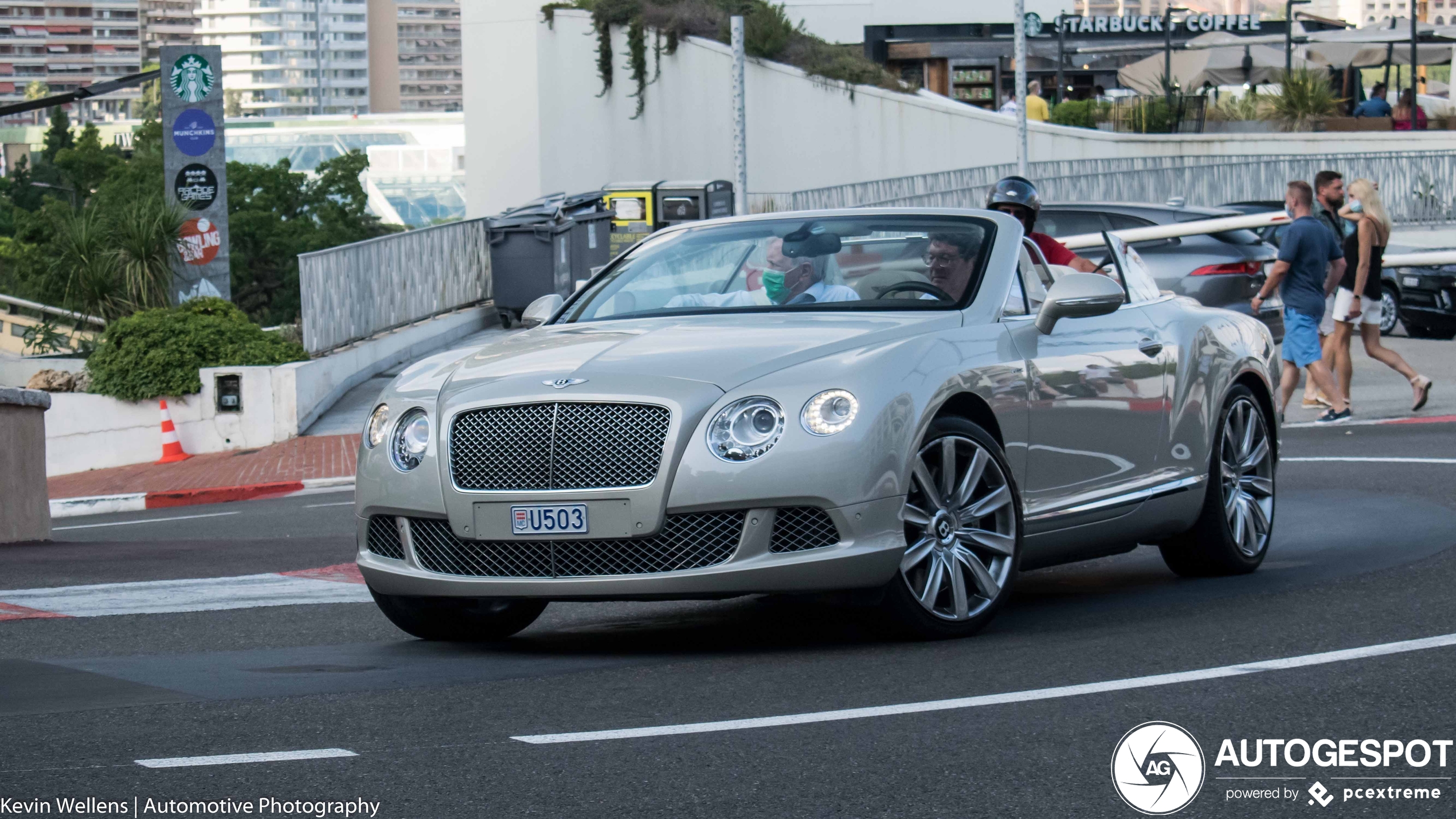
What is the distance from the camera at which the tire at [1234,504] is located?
8.00 meters

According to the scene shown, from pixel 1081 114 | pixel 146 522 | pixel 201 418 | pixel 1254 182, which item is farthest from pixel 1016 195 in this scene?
pixel 1081 114

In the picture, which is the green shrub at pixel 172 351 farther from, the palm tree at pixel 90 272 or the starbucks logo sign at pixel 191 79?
the starbucks logo sign at pixel 191 79

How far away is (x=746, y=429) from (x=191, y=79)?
19.0 metres

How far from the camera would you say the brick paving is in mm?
17094

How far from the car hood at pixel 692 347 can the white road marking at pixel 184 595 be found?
80.4 inches

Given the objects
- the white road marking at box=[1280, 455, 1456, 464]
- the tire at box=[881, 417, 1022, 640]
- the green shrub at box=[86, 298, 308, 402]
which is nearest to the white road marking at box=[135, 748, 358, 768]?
the tire at box=[881, 417, 1022, 640]

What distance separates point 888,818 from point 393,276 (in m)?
21.8

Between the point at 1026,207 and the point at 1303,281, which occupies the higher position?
the point at 1026,207

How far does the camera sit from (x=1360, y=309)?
15.3 meters

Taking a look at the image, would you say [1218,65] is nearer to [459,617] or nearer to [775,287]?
[775,287]

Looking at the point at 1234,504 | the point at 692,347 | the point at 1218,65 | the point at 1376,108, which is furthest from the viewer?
the point at 1218,65

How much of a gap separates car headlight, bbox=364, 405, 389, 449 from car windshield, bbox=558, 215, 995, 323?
113 cm

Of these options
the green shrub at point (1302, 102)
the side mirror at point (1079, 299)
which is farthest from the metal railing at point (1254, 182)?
the side mirror at point (1079, 299)

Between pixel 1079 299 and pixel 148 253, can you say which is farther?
pixel 148 253
